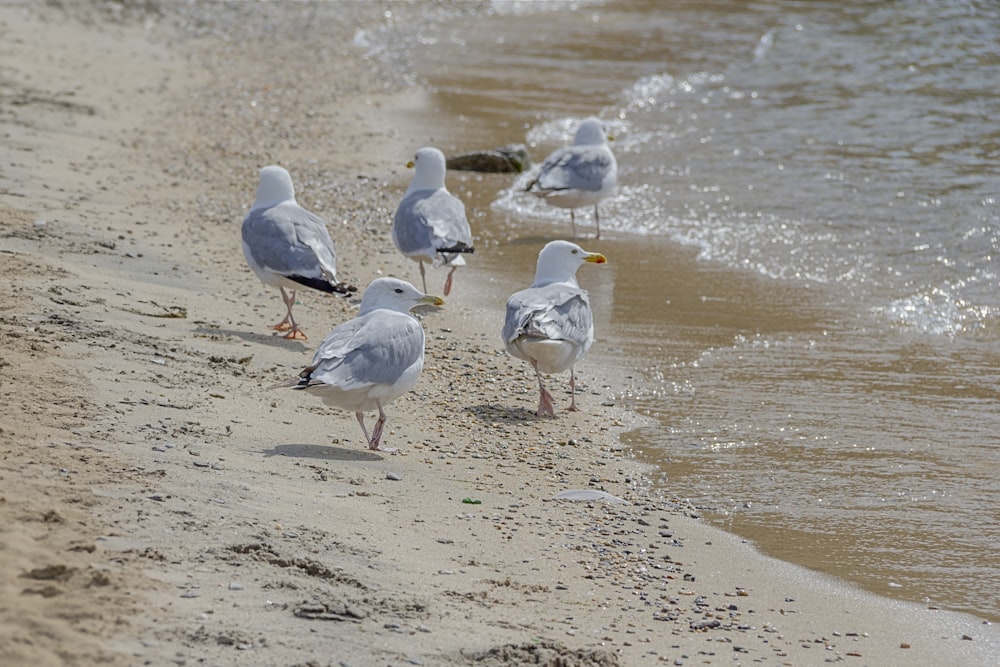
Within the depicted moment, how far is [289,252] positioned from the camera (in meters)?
Result: 8.38

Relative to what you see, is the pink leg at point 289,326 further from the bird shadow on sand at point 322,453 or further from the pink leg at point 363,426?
the bird shadow on sand at point 322,453

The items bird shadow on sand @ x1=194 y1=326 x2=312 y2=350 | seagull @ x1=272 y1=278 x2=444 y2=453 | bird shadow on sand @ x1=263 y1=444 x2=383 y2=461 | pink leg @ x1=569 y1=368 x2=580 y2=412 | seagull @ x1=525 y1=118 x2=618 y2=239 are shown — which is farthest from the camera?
seagull @ x1=525 y1=118 x2=618 y2=239

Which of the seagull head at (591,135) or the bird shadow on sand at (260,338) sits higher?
the seagull head at (591,135)

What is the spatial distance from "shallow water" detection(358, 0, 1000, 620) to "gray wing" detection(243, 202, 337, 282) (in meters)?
2.00

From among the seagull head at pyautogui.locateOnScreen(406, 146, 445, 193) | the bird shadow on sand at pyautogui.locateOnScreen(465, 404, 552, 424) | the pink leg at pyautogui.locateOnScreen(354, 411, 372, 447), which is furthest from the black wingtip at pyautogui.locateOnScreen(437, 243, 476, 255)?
the pink leg at pyautogui.locateOnScreen(354, 411, 372, 447)

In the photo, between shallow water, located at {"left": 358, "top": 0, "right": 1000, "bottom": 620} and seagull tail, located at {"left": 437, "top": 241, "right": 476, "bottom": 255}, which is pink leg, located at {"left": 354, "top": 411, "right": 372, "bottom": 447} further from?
seagull tail, located at {"left": 437, "top": 241, "right": 476, "bottom": 255}

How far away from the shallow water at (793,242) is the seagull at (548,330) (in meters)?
0.57

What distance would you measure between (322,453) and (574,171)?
6076 mm

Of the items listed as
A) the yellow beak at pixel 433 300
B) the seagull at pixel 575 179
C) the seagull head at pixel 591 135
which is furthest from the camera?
the seagull head at pixel 591 135

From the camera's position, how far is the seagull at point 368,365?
250 inches

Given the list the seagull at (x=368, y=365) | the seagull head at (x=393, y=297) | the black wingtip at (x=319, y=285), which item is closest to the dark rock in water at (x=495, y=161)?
the black wingtip at (x=319, y=285)

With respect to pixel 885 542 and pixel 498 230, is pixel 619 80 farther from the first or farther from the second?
pixel 885 542

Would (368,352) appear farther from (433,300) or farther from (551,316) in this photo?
(551,316)

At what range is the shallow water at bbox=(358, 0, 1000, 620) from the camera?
21.3ft
